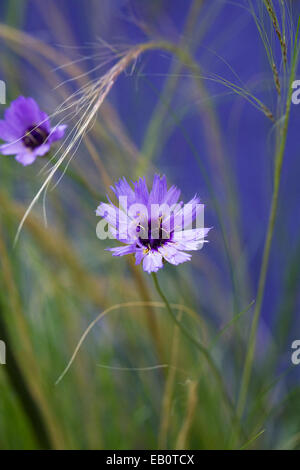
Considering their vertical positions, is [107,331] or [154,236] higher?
[154,236]

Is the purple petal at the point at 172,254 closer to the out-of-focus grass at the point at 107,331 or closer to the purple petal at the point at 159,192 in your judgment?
the purple petal at the point at 159,192

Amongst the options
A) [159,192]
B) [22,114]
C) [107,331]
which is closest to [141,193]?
[159,192]

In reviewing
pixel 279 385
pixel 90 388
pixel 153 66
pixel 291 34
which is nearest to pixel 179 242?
pixel 291 34

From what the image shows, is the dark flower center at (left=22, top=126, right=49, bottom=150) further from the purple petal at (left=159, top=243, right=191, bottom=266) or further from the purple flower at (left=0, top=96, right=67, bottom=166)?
the purple petal at (left=159, top=243, right=191, bottom=266)

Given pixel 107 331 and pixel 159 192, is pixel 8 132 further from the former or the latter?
pixel 107 331

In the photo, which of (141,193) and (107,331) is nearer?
(141,193)

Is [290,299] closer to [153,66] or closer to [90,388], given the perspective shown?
[90,388]

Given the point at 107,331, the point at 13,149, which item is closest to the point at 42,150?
the point at 13,149

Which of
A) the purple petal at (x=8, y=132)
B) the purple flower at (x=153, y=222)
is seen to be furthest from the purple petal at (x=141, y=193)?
the purple petal at (x=8, y=132)

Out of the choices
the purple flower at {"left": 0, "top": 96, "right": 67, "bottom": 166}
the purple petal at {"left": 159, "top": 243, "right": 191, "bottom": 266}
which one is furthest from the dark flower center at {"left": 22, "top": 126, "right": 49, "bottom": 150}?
the purple petal at {"left": 159, "top": 243, "right": 191, "bottom": 266}
